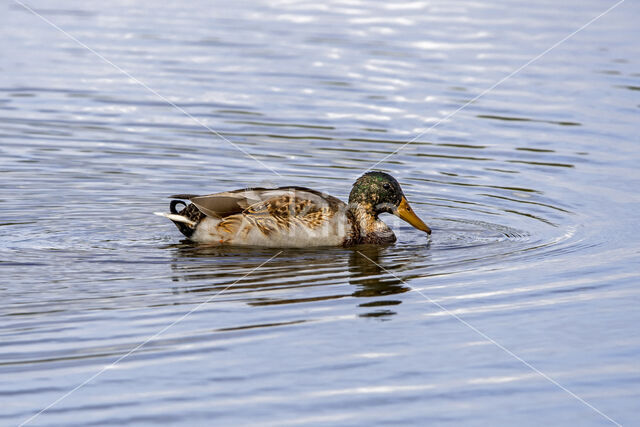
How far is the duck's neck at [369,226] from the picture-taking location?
10.6m

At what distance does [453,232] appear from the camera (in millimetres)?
10859

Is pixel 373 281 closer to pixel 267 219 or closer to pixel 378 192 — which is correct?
pixel 267 219

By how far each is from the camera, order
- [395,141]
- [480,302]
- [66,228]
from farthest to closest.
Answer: [395,141] < [66,228] < [480,302]

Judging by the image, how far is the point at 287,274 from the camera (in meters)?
9.20

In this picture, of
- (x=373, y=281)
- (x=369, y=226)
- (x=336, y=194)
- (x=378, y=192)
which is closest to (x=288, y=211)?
(x=369, y=226)

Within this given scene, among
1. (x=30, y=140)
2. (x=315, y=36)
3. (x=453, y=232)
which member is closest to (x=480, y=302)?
(x=453, y=232)

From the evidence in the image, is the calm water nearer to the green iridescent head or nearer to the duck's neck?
the duck's neck

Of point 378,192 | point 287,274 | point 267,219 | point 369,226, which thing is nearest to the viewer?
point 287,274

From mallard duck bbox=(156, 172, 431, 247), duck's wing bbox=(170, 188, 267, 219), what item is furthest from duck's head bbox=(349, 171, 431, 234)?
duck's wing bbox=(170, 188, 267, 219)

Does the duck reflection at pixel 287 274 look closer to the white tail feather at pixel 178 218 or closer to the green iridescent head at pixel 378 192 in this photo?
the white tail feather at pixel 178 218

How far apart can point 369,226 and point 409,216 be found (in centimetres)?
42

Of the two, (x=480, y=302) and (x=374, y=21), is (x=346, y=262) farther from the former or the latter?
(x=374, y=21)

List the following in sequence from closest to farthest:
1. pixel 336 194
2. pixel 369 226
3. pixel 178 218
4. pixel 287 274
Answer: pixel 287 274, pixel 178 218, pixel 369 226, pixel 336 194

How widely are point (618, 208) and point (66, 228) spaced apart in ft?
18.9
